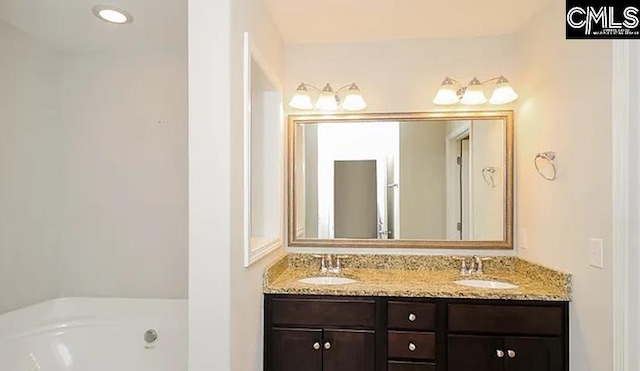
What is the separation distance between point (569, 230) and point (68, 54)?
321 centimetres

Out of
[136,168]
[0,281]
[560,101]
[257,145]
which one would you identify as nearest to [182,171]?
[136,168]

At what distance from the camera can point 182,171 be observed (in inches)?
109

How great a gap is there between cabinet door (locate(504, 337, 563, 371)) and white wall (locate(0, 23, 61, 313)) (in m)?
2.78

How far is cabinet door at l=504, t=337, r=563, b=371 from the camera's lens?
7.01ft

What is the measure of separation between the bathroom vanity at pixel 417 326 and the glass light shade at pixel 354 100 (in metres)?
1.16

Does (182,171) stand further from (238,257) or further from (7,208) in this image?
(238,257)

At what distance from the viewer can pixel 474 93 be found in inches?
105

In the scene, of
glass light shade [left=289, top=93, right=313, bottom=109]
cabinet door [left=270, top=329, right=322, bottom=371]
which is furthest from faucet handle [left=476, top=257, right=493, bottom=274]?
glass light shade [left=289, top=93, right=313, bottom=109]

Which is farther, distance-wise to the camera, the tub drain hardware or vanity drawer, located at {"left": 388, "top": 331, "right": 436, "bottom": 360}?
the tub drain hardware

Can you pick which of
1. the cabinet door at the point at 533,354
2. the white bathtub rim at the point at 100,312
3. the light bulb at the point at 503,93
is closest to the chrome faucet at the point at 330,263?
the white bathtub rim at the point at 100,312

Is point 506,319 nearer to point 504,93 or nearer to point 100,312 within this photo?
point 504,93

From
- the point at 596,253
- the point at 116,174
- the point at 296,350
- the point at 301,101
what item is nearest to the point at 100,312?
the point at 116,174

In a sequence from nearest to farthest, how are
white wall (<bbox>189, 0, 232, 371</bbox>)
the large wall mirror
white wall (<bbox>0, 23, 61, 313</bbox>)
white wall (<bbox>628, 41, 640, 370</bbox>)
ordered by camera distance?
white wall (<bbox>628, 41, 640, 370</bbox>), white wall (<bbox>189, 0, 232, 371</bbox>), white wall (<bbox>0, 23, 61, 313</bbox>), the large wall mirror

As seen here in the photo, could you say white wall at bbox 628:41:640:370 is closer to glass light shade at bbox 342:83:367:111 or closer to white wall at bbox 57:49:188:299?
glass light shade at bbox 342:83:367:111
